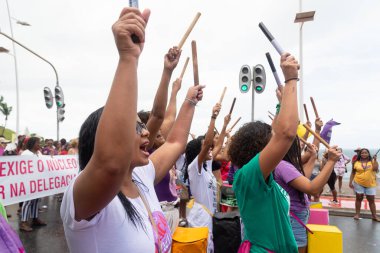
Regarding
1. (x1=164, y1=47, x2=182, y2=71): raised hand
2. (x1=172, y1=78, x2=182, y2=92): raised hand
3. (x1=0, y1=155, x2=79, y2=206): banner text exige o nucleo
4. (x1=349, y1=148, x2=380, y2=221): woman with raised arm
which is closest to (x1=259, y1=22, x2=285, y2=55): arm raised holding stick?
(x1=164, y1=47, x2=182, y2=71): raised hand

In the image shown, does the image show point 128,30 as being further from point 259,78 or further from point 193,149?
point 259,78

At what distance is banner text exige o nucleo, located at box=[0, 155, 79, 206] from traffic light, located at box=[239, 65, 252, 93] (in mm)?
4388

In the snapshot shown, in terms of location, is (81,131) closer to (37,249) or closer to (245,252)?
(245,252)

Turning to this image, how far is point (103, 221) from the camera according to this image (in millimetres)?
1237

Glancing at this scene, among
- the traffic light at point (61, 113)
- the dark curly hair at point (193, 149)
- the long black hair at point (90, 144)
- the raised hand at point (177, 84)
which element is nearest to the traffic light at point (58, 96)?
the traffic light at point (61, 113)

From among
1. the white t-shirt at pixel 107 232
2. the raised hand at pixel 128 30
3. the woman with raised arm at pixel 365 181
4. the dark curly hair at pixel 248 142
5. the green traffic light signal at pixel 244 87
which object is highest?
the green traffic light signal at pixel 244 87

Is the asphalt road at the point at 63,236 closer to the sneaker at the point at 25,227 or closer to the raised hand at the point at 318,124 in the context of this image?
the sneaker at the point at 25,227

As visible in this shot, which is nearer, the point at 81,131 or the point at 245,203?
the point at 81,131

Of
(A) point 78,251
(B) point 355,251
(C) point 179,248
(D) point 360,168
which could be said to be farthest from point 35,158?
(D) point 360,168

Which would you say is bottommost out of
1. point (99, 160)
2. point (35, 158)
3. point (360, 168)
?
point (360, 168)

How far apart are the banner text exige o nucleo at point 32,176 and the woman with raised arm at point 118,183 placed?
4112mm

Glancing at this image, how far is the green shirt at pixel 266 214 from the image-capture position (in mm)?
1927

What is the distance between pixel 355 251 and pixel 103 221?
5.66m

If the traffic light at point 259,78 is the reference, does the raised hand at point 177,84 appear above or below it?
below
